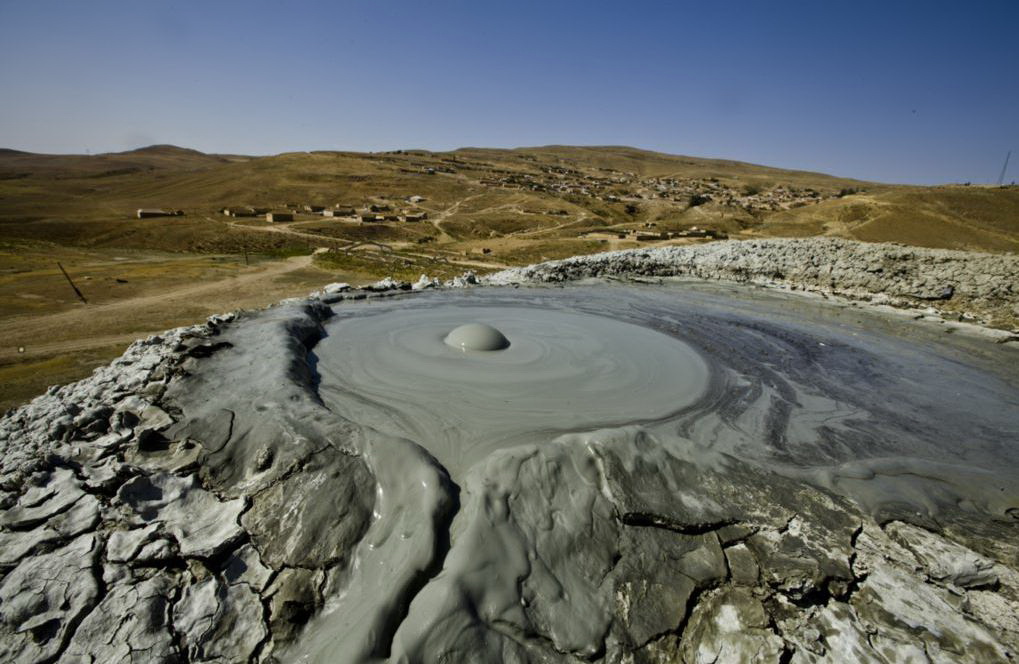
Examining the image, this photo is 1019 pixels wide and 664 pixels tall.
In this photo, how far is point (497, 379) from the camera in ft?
20.0

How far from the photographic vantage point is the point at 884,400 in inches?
248

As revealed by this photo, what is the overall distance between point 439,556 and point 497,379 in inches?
122

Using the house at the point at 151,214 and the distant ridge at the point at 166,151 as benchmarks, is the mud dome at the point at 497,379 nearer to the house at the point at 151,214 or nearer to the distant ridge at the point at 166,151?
the house at the point at 151,214

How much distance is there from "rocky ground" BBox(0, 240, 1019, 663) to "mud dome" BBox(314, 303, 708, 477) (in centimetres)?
73

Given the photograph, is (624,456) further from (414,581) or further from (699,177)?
(699,177)

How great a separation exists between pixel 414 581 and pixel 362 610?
374mm

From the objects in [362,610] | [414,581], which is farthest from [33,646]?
[414,581]

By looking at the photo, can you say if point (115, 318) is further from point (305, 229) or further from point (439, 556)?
point (305, 229)

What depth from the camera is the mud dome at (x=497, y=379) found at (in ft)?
16.1

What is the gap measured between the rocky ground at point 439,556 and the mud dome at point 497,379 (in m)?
0.73

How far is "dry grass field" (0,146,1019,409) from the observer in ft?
49.0

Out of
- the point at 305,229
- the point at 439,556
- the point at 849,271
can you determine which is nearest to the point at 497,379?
the point at 439,556

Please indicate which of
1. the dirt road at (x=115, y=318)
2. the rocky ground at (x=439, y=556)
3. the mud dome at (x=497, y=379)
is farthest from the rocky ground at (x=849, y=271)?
the dirt road at (x=115, y=318)

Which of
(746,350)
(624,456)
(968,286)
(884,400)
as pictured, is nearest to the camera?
(624,456)
